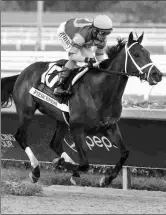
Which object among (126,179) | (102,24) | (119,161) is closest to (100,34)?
(102,24)

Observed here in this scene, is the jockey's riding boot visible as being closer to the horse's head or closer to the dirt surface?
the horse's head

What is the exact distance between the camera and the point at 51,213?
5.90m

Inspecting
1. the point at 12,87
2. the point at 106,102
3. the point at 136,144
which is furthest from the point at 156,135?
the point at 12,87

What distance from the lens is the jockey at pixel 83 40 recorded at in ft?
23.7

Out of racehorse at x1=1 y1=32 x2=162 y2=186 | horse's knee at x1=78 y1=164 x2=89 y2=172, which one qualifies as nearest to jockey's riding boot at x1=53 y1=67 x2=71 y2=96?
racehorse at x1=1 y1=32 x2=162 y2=186

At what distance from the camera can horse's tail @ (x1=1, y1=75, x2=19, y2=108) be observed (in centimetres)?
853

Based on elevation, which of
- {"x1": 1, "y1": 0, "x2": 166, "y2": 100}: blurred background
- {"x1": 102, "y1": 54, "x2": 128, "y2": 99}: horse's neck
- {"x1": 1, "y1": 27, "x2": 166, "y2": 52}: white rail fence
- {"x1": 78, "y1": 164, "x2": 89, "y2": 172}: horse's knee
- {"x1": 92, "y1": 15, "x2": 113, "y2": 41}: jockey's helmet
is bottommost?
{"x1": 1, "y1": 0, "x2": 166, "y2": 100}: blurred background

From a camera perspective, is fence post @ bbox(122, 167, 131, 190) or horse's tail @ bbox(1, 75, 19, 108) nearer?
fence post @ bbox(122, 167, 131, 190)

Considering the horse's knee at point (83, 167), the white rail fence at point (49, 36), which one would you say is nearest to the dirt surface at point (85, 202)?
the horse's knee at point (83, 167)

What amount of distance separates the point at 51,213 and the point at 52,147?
2.17 m

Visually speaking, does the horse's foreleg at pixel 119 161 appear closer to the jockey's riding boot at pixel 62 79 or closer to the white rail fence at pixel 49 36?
the jockey's riding boot at pixel 62 79

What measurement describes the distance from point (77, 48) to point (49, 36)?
859 centimetres

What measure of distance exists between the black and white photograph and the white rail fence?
5.10 m

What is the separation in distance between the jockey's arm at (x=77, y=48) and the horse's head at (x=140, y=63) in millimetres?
468
